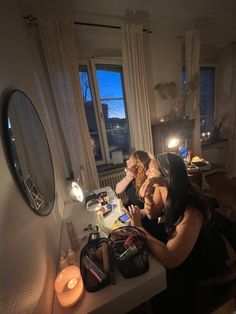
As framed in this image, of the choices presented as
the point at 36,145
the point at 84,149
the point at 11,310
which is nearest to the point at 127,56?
the point at 84,149

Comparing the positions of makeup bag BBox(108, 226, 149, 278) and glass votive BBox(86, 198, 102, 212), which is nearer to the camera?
makeup bag BBox(108, 226, 149, 278)

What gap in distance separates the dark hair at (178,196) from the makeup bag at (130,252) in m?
0.21

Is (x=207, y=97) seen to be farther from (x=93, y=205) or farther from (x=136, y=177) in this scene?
(x=93, y=205)

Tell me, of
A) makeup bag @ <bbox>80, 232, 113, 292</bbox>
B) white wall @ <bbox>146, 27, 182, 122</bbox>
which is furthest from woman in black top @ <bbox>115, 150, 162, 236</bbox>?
white wall @ <bbox>146, 27, 182, 122</bbox>

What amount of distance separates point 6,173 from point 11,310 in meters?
0.42

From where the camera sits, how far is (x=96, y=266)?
2.33 ft

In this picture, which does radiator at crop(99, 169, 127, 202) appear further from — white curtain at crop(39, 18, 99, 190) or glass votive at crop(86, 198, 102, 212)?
glass votive at crop(86, 198, 102, 212)

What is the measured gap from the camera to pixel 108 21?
1.78 m

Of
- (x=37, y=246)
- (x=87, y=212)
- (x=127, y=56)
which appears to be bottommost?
(x=87, y=212)

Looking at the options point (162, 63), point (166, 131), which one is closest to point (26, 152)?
point (166, 131)

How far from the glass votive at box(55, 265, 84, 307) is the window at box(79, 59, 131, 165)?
1.69m

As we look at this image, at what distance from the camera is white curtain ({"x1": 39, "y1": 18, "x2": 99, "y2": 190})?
1567mm

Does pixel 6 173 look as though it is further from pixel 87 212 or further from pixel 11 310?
pixel 87 212

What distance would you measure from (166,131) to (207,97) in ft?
5.27
